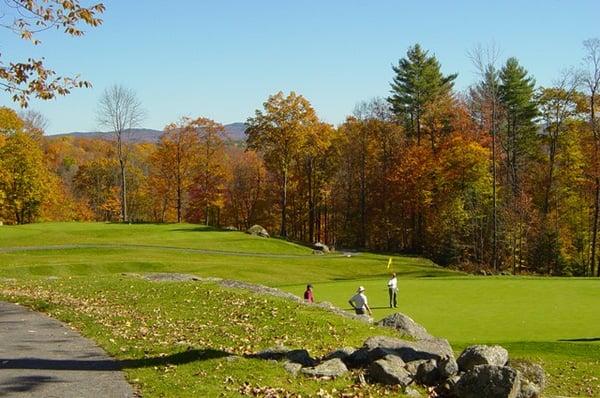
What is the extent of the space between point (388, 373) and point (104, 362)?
18.6 feet

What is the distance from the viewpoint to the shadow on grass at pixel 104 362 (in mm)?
11602

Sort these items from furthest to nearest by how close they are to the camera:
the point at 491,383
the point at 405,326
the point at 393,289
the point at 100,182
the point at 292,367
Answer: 1. the point at 100,182
2. the point at 393,289
3. the point at 405,326
4. the point at 292,367
5. the point at 491,383

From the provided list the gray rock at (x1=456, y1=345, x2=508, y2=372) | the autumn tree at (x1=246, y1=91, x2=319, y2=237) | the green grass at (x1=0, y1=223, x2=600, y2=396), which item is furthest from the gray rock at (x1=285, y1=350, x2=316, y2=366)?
the autumn tree at (x1=246, y1=91, x2=319, y2=237)

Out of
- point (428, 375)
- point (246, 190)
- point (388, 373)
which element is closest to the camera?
point (388, 373)

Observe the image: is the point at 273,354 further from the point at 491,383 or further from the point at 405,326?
the point at 405,326

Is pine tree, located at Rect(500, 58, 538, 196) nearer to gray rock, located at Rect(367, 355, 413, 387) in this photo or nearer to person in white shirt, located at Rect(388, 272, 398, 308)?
person in white shirt, located at Rect(388, 272, 398, 308)

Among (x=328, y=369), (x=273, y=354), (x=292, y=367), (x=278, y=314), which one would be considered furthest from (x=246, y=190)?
Result: (x=328, y=369)

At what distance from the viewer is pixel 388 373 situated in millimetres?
11102

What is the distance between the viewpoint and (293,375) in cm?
1125

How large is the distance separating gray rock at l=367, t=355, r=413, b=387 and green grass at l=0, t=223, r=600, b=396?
22.0 inches

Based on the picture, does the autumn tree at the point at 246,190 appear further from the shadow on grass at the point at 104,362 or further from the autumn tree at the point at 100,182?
the shadow on grass at the point at 104,362

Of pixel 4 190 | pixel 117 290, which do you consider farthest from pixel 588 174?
pixel 4 190

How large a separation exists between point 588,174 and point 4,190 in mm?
62209

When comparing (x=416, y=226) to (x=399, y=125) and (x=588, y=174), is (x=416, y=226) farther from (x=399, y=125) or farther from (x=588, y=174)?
(x=588, y=174)
